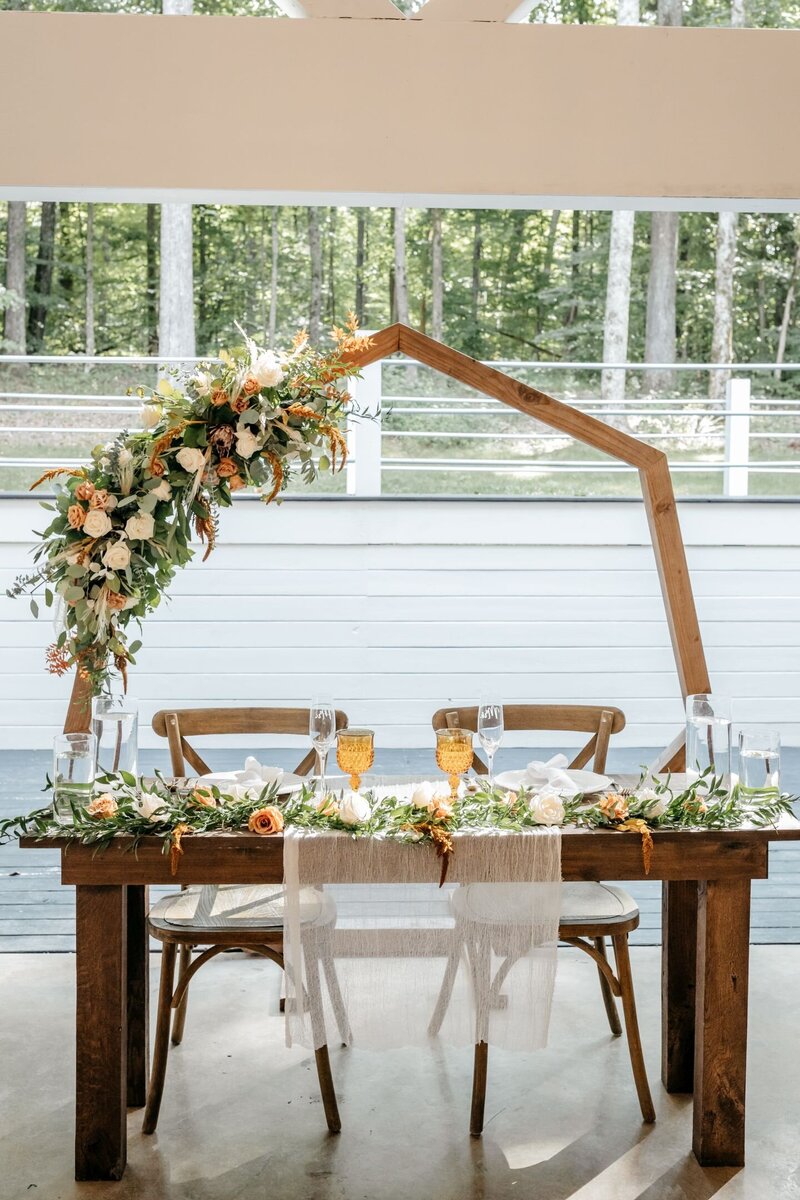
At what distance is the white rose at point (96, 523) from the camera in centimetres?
228

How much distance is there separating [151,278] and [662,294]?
18.4 ft

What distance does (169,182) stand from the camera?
313 centimetres

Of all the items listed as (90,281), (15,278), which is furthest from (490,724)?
(90,281)

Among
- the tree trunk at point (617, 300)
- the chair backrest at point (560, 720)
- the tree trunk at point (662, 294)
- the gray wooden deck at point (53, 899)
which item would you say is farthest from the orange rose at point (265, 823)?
the tree trunk at point (662, 294)

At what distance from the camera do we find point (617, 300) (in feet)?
38.5

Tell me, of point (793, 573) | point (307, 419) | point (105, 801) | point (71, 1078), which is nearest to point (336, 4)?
point (307, 419)

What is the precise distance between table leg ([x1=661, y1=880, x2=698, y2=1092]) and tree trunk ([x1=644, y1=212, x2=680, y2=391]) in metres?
10.1

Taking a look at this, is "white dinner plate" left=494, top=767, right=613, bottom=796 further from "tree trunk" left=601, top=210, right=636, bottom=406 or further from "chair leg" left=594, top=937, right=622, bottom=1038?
"tree trunk" left=601, top=210, right=636, bottom=406

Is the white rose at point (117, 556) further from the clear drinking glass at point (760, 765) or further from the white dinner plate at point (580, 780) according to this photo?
the clear drinking glass at point (760, 765)

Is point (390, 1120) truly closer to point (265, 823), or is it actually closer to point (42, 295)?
point (265, 823)

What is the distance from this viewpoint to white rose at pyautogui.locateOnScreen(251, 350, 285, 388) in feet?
7.55

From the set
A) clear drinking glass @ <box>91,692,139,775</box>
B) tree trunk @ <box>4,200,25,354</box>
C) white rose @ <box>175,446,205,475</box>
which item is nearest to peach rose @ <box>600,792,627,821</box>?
clear drinking glass @ <box>91,692,139,775</box>

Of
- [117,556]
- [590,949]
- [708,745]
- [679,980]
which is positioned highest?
[117,556]

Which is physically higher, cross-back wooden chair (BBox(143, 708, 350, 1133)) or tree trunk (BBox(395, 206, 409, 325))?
tree trunk (BBox(395, 206, 409, 325))
